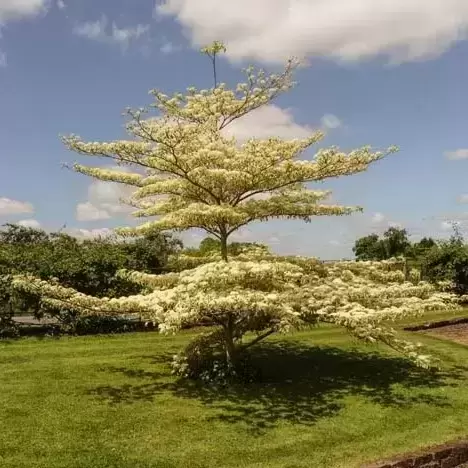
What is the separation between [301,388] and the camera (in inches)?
538

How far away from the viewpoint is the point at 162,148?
13188 mm

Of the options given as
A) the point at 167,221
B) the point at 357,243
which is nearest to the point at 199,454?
the point at 167,221

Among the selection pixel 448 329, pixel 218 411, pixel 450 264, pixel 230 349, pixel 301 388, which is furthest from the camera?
pixel 450 264

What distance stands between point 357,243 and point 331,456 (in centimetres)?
6517

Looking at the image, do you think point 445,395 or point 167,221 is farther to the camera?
point 167,221

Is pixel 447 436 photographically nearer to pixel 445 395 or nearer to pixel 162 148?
pixel 445 395

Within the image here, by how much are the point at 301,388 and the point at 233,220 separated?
4.28m

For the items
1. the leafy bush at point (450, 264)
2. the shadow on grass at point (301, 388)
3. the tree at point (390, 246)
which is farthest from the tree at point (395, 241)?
the shadow on grass at point (301, 388)

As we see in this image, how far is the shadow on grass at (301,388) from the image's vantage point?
12.0 m

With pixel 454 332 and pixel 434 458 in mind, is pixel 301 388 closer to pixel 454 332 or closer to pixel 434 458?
pixel 434 458

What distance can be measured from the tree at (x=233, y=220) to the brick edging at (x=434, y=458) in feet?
8.04

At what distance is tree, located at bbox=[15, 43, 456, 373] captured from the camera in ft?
40.3

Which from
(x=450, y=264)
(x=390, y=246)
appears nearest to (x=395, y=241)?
(x=390, y=246)

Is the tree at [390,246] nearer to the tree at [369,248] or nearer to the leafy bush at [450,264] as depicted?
the tree at [369,248]
